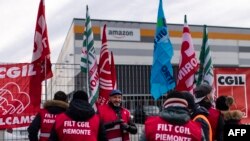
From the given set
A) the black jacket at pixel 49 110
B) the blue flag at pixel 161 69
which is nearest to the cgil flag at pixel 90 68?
the blue flag at pixel 161 69

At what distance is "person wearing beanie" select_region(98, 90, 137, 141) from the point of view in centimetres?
800

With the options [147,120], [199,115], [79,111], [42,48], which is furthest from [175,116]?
[42,48]

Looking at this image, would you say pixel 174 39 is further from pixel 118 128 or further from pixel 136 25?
pixel 118 128

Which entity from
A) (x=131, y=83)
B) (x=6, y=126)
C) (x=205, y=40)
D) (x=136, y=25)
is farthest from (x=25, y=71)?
(x=136, y=25)

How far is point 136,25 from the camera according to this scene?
48.1m

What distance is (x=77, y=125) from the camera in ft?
20.4

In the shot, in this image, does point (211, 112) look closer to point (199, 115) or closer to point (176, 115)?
point (199, 115)

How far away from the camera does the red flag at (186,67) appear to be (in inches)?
388

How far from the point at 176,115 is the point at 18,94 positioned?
6190mm

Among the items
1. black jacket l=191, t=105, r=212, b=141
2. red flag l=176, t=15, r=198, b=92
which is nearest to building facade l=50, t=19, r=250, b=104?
red flag l=176, t=15, r=198, b=92

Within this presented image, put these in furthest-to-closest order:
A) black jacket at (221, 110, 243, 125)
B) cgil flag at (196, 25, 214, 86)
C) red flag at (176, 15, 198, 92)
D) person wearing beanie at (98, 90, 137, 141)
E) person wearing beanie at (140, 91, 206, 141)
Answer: cgil flag at (196, 25, 214, 86) < red flag at (176, 15, 198, 92) < person wearing beanie at (98, 90, 137, 141) < black jacket at (221, 110, 243, 125) < person wearing beanie at (140, 91, 206, 141)

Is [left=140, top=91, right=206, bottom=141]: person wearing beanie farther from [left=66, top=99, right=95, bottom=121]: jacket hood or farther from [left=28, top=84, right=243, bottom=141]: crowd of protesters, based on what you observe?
[left=66, top=99, right=95, bottom=121]: jacket hood

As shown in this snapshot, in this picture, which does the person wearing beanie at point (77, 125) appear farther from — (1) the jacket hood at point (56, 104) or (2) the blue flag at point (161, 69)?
(2) the blue flag at point (161, 69)

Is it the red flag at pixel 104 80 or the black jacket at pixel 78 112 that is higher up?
the red flag at pixel 104 80
